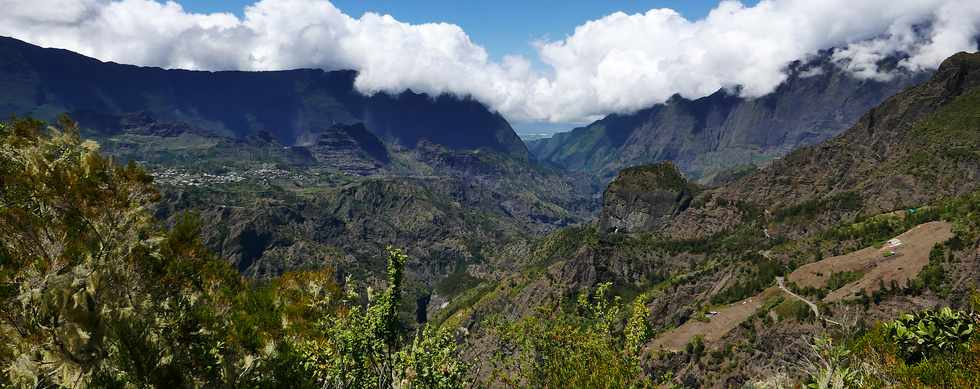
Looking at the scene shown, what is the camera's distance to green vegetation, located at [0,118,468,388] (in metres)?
12.6

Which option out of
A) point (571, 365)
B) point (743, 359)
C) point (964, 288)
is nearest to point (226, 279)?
point (571, 365)

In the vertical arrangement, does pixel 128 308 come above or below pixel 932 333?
above

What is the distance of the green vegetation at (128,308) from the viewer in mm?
12617

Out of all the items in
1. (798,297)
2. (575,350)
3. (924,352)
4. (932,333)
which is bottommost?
(798,297)

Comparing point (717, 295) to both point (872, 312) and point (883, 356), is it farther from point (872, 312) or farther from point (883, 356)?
point (883, 356)

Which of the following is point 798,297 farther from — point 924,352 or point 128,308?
point 128,308

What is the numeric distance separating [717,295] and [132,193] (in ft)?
541

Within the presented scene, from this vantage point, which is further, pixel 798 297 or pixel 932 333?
pixel 798 297

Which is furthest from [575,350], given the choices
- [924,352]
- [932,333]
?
[932,333]

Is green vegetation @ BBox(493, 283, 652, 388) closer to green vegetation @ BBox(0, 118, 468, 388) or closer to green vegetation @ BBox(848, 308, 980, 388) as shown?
green vegetation @ BBox(0, 118, 468, 388)

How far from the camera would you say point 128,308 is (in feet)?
44.5

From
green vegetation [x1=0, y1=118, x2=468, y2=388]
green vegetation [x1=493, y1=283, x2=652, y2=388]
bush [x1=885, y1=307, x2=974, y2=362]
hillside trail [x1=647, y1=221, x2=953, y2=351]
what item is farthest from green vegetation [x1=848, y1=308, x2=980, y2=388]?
hillside trail [x1=647, y1=221, x2=953, y2=351]

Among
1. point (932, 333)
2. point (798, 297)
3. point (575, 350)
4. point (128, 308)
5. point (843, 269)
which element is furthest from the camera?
point (843, 269)

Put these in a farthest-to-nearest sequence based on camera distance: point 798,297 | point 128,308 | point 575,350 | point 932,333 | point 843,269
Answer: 1. point 843,269
2. point 798,297
3. point 575,350
4. point 932,333
5. point 128,308
